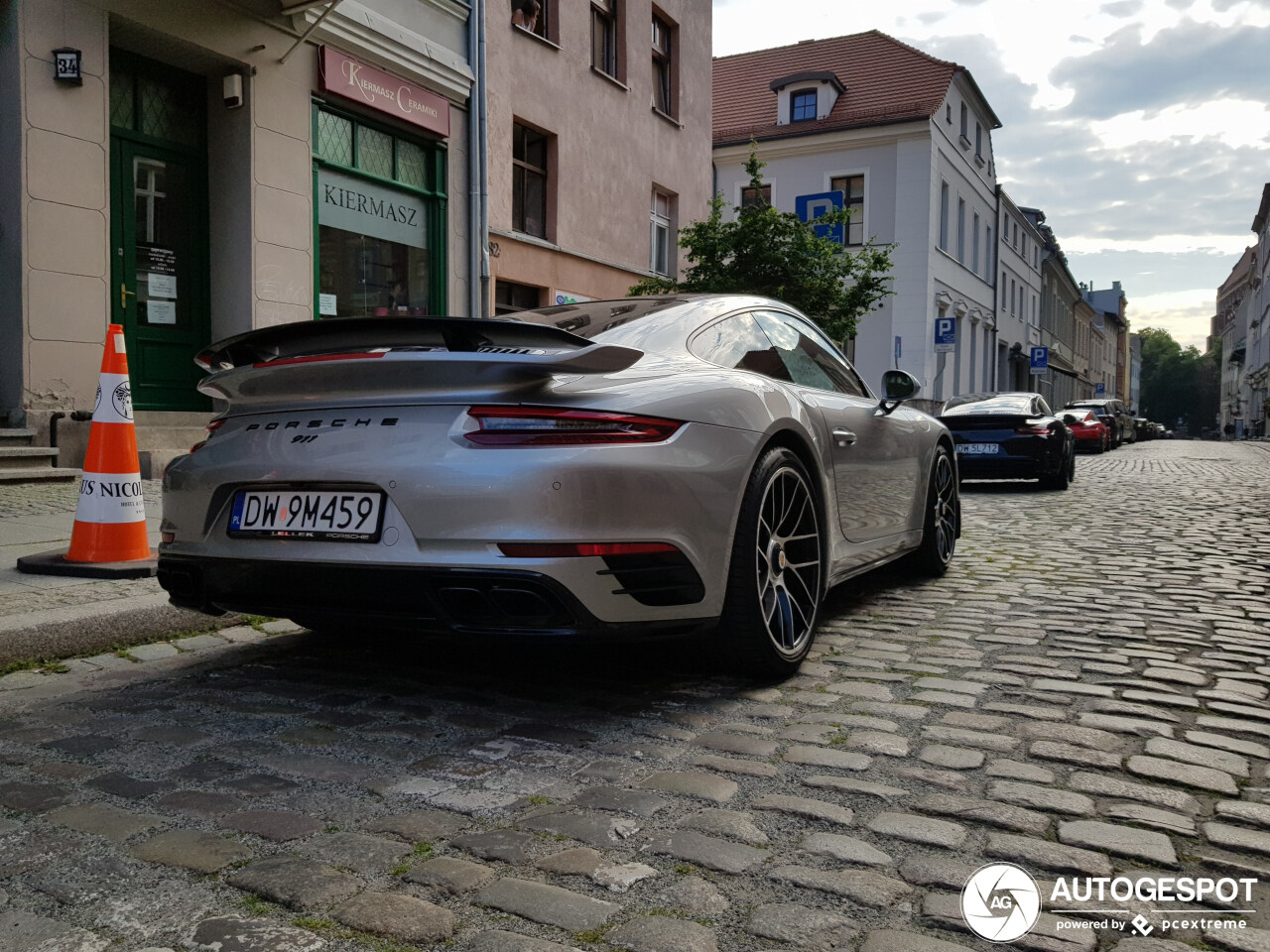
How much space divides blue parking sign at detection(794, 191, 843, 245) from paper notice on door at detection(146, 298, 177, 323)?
8623 millimetres

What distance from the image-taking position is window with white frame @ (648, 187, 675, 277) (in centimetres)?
1881

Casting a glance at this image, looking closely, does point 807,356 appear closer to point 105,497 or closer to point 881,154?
point 105,497

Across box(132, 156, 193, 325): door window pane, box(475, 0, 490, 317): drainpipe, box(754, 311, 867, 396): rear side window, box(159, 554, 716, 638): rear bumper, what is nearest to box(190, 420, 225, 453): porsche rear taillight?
box(159, 554, 716, 638): rear bumper

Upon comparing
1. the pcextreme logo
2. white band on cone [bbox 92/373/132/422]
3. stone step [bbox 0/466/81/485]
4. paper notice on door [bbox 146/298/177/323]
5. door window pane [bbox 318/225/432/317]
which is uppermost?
door window pane [bbox 318/225/432/317]

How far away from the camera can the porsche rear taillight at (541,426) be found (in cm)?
288

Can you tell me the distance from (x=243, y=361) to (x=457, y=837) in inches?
73.7

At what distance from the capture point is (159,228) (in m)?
9.84

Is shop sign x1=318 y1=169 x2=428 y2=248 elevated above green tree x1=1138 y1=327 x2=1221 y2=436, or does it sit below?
below

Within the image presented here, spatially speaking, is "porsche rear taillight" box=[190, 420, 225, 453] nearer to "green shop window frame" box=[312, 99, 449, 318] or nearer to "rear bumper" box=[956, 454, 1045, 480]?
"green shop window frame" box=[312, 99, 449, 318]

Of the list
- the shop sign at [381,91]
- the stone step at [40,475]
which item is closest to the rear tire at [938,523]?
the stone step at [40,475]

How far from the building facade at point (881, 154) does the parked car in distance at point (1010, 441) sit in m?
15.2

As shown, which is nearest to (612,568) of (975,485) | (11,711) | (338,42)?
(11,711)

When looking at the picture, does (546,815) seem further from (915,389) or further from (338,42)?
(338,42)

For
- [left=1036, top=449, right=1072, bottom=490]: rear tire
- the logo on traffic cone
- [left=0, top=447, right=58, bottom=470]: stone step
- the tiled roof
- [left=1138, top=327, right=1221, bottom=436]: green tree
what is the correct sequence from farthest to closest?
[left=1138, top=327, right=1221, bottom=436]: green tree, the tiled roof, [left=1036, top=449, right=1072, bottom=490]: rear tire, [left=0, top=447, right=58, bottom=470]: stone step, the logo on traffic cone
